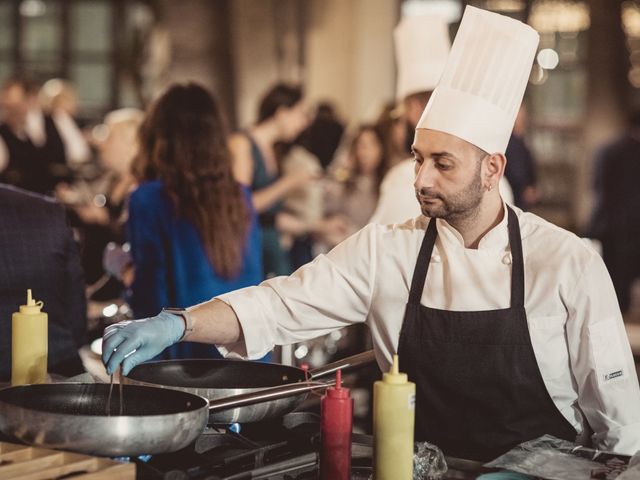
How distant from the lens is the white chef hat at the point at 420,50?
176 inches

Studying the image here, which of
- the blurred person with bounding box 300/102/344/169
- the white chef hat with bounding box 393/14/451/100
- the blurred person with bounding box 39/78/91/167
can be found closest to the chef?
the white chef hat with bounding box 393/14/451/100

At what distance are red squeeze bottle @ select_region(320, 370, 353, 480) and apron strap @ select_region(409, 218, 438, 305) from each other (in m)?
0.62

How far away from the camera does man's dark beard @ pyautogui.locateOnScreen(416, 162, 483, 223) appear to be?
247 cm

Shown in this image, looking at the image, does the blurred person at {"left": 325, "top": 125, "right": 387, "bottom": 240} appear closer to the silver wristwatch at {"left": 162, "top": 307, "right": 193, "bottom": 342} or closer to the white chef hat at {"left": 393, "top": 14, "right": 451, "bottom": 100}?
the white chef hat at {"left": 393, "top": 14, "right": 451, "bottom": 100}

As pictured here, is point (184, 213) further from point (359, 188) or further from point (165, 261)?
point (359, 188)

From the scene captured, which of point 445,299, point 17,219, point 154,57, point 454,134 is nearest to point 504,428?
point 445,299

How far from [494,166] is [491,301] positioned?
0.32 meters

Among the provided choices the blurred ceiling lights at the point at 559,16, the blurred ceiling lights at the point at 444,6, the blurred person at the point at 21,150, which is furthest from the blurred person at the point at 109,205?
the blurred ceiling lights at the point at 559,16

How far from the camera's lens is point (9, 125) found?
7.42 m

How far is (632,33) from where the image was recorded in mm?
12055

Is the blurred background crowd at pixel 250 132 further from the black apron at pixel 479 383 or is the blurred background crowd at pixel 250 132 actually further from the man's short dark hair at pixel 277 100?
the black apron at pixel 479 383

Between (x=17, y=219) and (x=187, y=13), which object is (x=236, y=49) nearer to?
(x=187, y=13)

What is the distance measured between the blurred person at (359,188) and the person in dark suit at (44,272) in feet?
12.3

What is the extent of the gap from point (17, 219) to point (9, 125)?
4591mm
